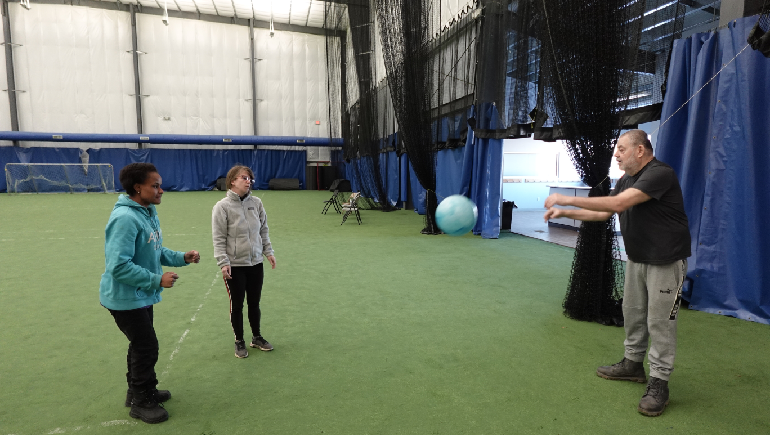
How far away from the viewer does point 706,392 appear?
2510 mm

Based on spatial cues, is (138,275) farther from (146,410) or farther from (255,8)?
(255,8)

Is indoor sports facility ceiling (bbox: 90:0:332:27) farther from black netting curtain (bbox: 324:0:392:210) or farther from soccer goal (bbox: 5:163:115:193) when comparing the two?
soccer goal (bbox: 5:163:115:193)

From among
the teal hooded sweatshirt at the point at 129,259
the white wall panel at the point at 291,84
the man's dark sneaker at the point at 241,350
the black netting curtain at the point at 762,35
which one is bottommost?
the man's dark sneaker at the point at 241,350

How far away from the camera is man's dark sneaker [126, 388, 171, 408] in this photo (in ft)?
7.55

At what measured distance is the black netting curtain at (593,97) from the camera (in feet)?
11.4

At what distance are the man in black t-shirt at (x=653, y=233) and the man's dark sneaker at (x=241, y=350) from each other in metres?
2.17

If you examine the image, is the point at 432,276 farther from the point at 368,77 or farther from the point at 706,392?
the point at 368,77

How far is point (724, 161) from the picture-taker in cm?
372

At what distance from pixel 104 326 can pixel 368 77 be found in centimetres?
1046

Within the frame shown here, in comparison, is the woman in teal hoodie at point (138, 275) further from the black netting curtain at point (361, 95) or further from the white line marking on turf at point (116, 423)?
the black netting curtain at point (361, 95)

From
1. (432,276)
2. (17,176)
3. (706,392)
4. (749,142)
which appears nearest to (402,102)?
(432,276)

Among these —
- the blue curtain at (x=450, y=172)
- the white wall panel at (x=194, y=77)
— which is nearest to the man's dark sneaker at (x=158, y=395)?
the blue curtain at (x=450, y=172)

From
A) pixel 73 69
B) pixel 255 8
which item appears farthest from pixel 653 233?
pixel 73 69

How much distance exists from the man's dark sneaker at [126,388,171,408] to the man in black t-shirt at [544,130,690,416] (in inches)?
89.5
